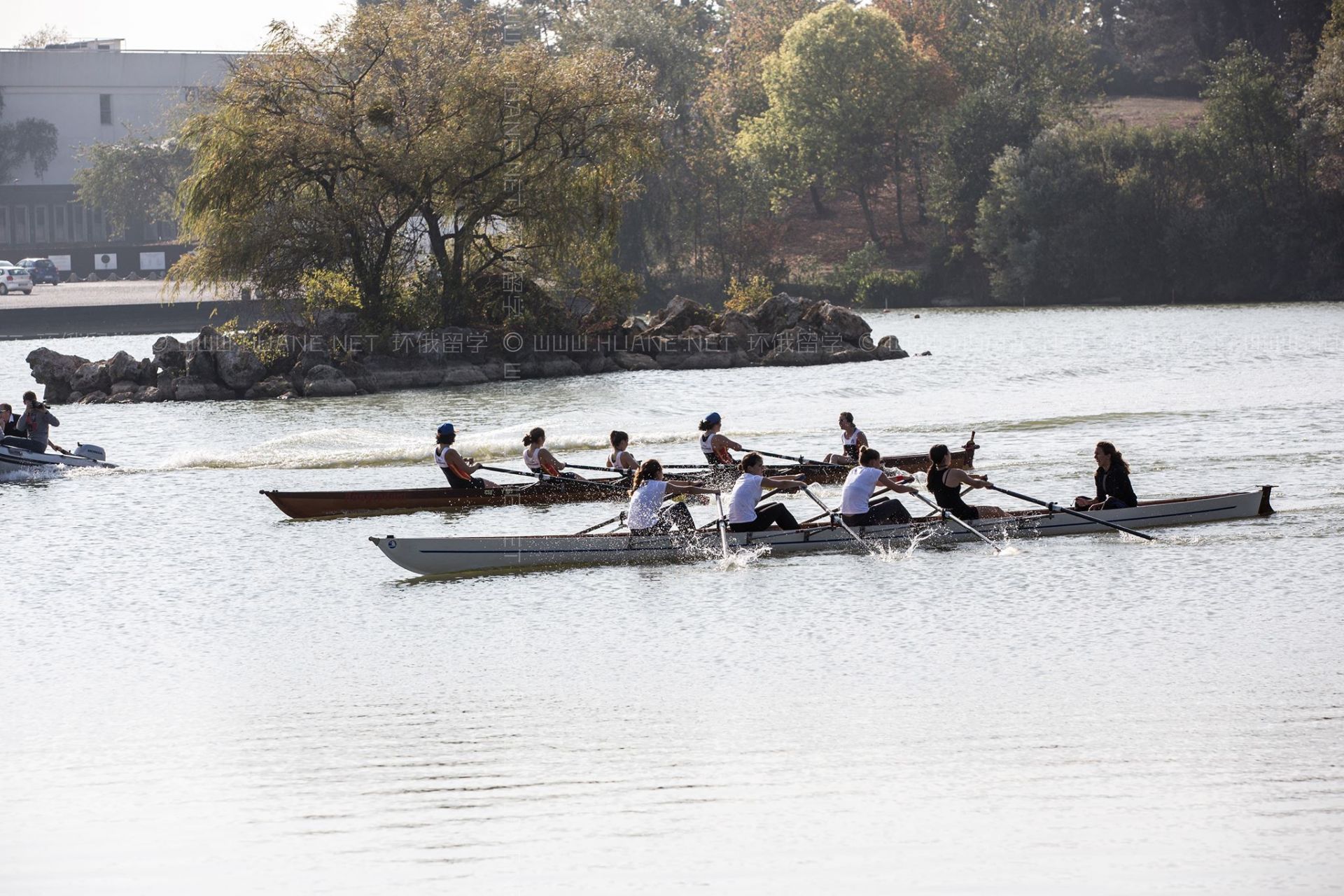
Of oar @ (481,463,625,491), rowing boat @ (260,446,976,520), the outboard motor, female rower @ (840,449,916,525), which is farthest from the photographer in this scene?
female rower @ (840,449,916,525)

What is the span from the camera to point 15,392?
5172cm

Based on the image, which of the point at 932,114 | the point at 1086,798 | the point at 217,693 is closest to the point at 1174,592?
the point at 1086,798

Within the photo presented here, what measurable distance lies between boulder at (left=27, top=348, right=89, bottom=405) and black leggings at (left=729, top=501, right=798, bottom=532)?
33.1 m

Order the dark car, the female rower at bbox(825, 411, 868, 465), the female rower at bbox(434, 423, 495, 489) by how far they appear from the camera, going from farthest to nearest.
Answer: the dark car
the female rower at bbox(825, 411, 868, 465)
the female rower at bbox(434, 423, 495, 489)

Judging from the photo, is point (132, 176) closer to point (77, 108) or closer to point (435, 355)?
point (77, 108)

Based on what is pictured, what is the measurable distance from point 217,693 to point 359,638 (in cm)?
247

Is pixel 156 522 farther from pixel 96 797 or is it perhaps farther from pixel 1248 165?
pixel 1248 165

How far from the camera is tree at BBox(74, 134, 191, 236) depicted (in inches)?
4439

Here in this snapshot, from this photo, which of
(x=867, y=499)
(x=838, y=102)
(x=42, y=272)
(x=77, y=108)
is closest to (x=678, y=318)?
(x=838, y=102)

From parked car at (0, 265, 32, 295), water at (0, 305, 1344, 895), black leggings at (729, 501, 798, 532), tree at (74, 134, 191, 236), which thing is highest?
tree at (74, 134, 191, 236)

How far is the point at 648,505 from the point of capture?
21219 mm

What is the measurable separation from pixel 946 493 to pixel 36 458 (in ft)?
61.6

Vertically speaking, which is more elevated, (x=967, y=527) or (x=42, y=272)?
(x=42, y=272)

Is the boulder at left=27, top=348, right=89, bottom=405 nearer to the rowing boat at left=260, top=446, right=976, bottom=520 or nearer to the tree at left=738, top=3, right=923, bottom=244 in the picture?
the rowing boat at left=260, top=446, right=976, bottom=520
